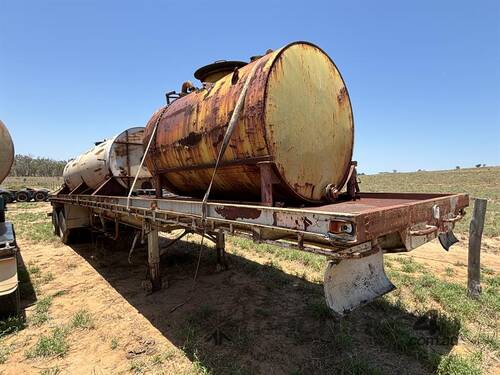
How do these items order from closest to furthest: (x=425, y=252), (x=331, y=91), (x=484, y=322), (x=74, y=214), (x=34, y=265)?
(x=331, y=91), (x=484, y=322), (x=34, y=265), (x=425, y=252), (x=74, y=214)

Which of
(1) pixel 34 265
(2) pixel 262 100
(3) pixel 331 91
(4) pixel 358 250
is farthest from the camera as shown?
(1) pixel 34 265

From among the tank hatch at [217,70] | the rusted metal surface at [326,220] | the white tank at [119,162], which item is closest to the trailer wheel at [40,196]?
the white tank at [119,162]

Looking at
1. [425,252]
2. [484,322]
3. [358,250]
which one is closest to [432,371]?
[484,322]

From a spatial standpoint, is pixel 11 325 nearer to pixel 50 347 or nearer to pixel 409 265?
pixel 50 347

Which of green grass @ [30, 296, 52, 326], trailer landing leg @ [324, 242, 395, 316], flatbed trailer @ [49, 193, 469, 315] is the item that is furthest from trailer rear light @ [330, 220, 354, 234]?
green grass @ [30, 296, 52, 326]

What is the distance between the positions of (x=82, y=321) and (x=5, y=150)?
5.08m

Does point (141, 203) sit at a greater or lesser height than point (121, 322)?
greater

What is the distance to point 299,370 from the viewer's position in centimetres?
392

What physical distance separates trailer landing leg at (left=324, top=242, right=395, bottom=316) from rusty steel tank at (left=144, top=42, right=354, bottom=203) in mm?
1116

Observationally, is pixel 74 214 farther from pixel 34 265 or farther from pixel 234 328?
pixel 234 328

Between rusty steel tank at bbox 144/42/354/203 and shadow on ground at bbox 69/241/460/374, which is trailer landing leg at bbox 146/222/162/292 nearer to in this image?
shadow on ground at bbox 69/241/460/374

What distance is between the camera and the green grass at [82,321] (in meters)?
5.32

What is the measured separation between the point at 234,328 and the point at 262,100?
354cm

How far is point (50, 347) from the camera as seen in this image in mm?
4605
